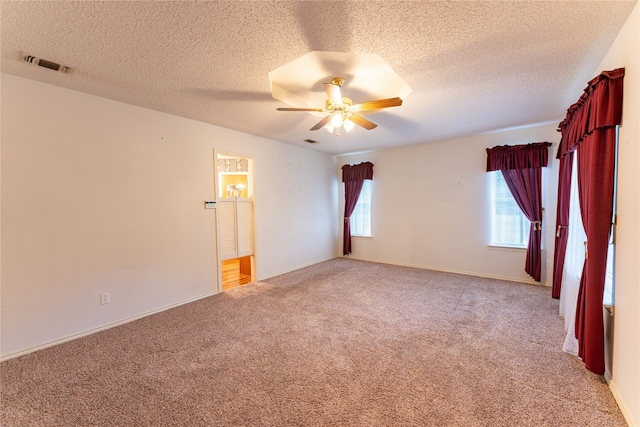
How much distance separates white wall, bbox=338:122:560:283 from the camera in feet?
13.9

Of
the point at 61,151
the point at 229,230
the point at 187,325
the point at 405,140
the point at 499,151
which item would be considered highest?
the point at 405,140

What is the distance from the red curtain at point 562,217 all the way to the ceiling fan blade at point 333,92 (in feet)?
8.54

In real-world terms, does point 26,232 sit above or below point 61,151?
below

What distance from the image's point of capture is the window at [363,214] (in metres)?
5.95

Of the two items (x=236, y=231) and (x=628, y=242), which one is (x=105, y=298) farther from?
(x=628, y=242)

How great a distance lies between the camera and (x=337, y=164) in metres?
6.43

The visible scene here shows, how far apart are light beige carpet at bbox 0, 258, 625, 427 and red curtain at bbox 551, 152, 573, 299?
41cm

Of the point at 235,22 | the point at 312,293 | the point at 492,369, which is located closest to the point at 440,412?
the point at 492,369

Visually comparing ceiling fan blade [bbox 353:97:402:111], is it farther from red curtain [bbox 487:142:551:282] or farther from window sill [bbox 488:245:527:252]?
window sill [bbox 488:245:527:252]

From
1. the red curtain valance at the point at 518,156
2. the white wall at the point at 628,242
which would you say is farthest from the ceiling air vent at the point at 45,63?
the red curtain valance at the point at 518,156

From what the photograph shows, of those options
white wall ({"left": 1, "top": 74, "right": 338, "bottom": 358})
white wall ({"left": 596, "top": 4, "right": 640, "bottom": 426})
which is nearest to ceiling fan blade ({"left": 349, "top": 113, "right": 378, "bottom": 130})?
white wall ({"left": 596, "top": 4, "right": 640, "bottom": 426})

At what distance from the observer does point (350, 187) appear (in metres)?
6.14

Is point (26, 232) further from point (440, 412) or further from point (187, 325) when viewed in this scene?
point (440, 412)

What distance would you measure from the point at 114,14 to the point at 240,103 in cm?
146
